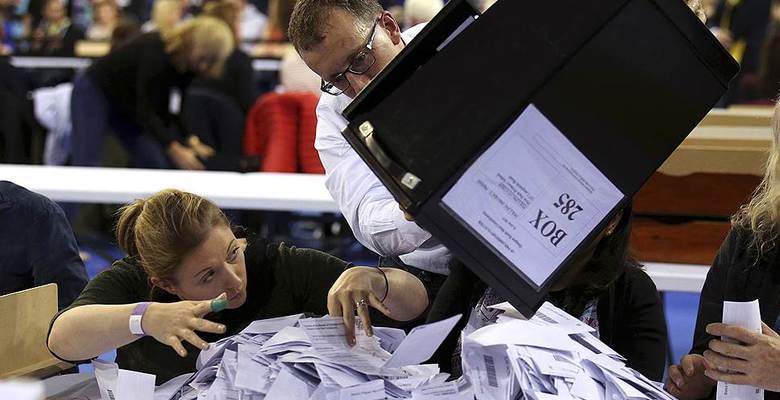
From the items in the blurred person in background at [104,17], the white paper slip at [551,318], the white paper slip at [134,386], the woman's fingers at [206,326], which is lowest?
the blurred person in background at [104,17]

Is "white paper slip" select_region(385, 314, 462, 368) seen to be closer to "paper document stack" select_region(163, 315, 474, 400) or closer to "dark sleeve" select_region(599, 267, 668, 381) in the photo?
"paper document stack" select_region(163, 315, 474, 400)

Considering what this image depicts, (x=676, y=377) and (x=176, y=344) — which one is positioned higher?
(x=676, y=377)

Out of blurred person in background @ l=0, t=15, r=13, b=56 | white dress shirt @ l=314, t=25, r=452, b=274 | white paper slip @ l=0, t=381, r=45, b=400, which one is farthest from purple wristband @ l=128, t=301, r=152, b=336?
blurred person in background @ l=0, t=15, r=13, b=56

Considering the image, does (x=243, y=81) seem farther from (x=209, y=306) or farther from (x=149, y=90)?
(x=209, y=306)

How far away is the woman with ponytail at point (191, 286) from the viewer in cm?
175

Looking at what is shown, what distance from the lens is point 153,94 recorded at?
611 centimetres

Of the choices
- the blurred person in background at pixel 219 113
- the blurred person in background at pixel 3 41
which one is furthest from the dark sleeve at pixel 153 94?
the blurred person in background at pixel 3 41

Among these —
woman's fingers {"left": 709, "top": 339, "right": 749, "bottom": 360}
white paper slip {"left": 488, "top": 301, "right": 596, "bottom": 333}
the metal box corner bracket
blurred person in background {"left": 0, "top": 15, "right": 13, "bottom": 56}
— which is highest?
woman's fingers {"left": 709, "top": 339, "right": 749, "bottom": 360}

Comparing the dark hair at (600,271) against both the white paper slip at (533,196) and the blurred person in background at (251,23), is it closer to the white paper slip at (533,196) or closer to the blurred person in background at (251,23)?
the white paper slip at (533,196)

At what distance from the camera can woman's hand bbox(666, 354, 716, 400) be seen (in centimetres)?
182

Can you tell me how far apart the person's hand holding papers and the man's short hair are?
0.46 meters

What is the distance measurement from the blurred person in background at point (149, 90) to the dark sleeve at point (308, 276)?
4191 millimetres

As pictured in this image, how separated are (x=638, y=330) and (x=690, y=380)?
0.16 meters

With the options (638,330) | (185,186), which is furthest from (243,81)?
(638,330)
